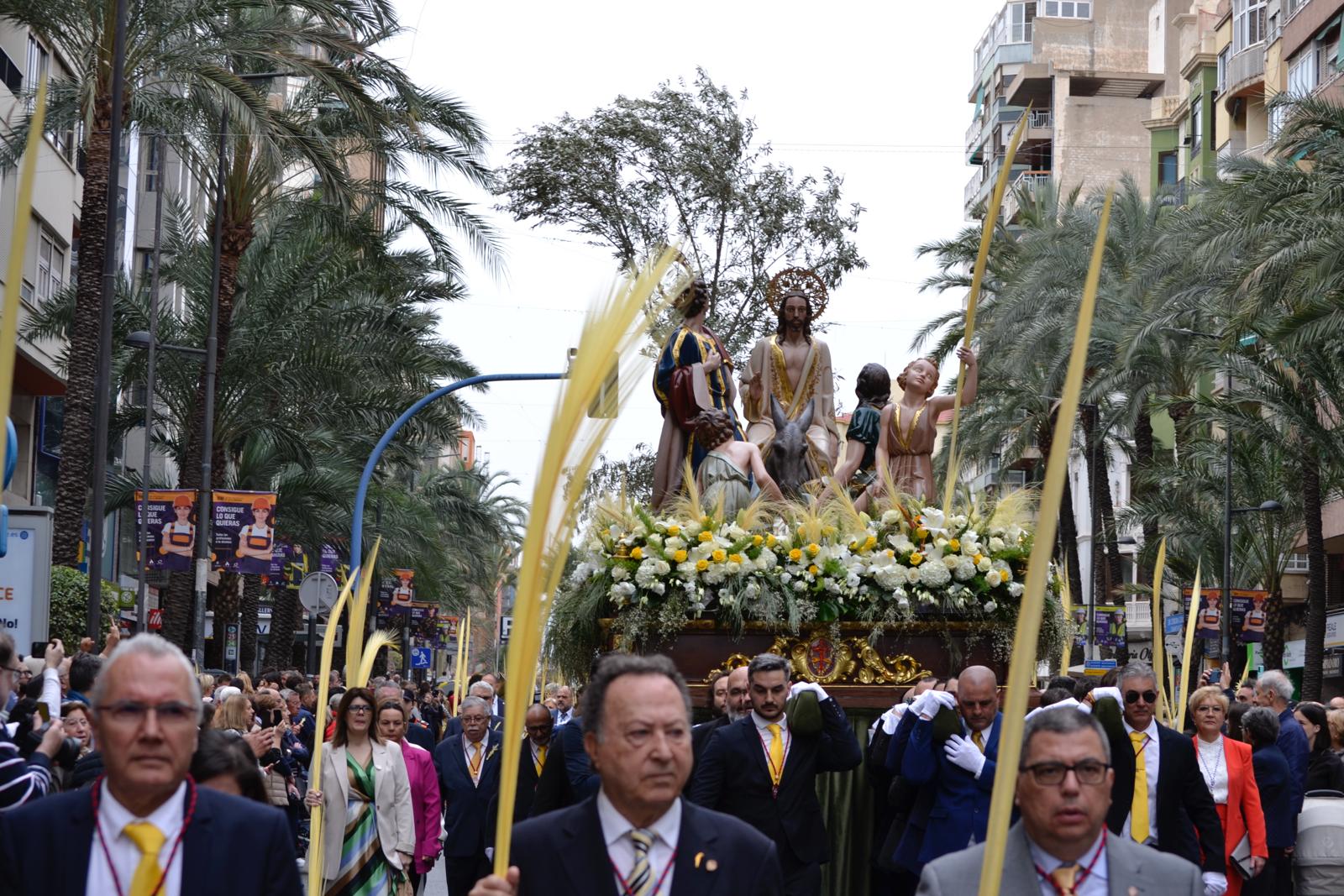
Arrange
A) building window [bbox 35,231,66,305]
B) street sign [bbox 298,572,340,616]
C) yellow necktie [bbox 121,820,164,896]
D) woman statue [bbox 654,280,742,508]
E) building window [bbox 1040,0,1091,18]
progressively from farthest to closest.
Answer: building window [bbox 1040,0,1091,18]
building window [bbox 35,231,66,305]
street sign [bbox 298,572,340,616]
woman statue [bbox 654,280,742,508]
yellow necktie [bbox 121,820,164,896]

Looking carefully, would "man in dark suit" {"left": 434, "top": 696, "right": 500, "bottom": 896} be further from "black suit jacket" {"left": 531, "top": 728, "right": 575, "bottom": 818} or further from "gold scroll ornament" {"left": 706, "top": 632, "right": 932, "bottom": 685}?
"black suit jacket" {"left": 531, "top": 728, "right": 575, "bottom": 818}

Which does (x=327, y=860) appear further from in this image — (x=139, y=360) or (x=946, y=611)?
(x=139, y=360)

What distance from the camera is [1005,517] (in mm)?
12812

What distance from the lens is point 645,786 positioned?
4336 millimetres

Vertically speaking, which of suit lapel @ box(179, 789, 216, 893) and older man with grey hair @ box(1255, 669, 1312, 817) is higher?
suit lapel @ box(179, 789, 216, 893)

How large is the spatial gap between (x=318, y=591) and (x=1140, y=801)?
20.1m

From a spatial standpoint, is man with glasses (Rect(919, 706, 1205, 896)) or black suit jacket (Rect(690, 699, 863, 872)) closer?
man with glasses (Rect(919, 706, 1205, 896))

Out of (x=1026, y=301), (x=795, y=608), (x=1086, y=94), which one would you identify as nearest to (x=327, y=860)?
(x=795, y=608)

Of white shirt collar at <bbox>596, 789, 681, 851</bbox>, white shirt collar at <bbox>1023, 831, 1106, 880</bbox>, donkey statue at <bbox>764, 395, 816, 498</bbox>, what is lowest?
white shirt collar at <bbox>1023, 831, 1106, 880</bbox>

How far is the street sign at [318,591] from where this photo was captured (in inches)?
1081

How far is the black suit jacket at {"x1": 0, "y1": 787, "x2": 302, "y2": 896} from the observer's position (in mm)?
4074

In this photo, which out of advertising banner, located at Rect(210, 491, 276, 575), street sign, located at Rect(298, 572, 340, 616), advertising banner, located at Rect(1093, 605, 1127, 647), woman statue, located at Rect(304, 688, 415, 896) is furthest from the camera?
advertising banner, located at Rect(1093, 605, 1127, 647)

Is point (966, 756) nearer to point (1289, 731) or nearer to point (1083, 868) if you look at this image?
point (1083, 868)

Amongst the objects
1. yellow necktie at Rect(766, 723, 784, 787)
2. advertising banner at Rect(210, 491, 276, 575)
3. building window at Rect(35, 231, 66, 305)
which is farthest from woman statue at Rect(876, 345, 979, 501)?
building window at Rect(35, 231, 66, 305)
